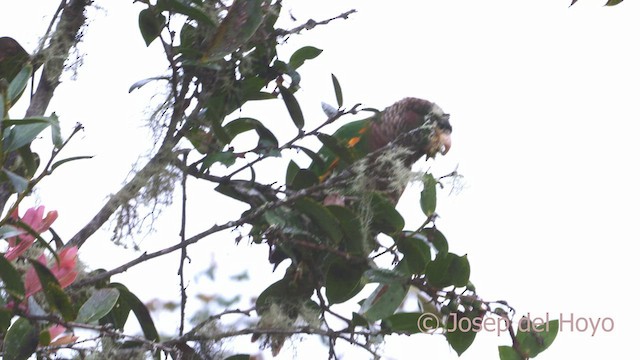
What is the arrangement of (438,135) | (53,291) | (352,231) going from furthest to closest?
(438,135) < (352,231) < (53,291)

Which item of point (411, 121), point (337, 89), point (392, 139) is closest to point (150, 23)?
point (337, 89)

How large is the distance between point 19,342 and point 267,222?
40 centimetres

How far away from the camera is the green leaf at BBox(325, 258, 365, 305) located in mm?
1359

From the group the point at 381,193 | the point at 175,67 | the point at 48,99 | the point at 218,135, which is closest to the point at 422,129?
the point at 381,193

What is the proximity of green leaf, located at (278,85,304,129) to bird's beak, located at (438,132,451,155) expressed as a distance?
0.38 meters

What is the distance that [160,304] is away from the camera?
10.1 feet

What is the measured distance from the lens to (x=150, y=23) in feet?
4.30

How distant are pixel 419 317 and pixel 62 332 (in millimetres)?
508

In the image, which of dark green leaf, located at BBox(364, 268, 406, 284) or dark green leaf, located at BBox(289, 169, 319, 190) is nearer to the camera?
dark green leaf, located at BBox(364, 268, 406, 284)

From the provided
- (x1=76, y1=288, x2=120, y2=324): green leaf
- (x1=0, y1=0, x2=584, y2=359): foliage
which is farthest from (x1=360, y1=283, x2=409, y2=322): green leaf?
(x1=76, y1=288, x2=120, y2=324): green leaf

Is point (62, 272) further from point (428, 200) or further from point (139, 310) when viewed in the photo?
point (428, 200)

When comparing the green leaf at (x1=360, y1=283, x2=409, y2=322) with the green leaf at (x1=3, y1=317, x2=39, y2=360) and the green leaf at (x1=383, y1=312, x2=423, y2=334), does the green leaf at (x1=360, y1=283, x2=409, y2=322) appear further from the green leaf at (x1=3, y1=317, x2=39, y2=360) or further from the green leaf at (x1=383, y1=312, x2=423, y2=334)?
the green leaf at (x1=3, y1=317, x2=39, y2=360)

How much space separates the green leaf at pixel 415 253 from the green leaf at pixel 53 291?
50 cm

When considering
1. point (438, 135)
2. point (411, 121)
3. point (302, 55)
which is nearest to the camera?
point (302, 55)
